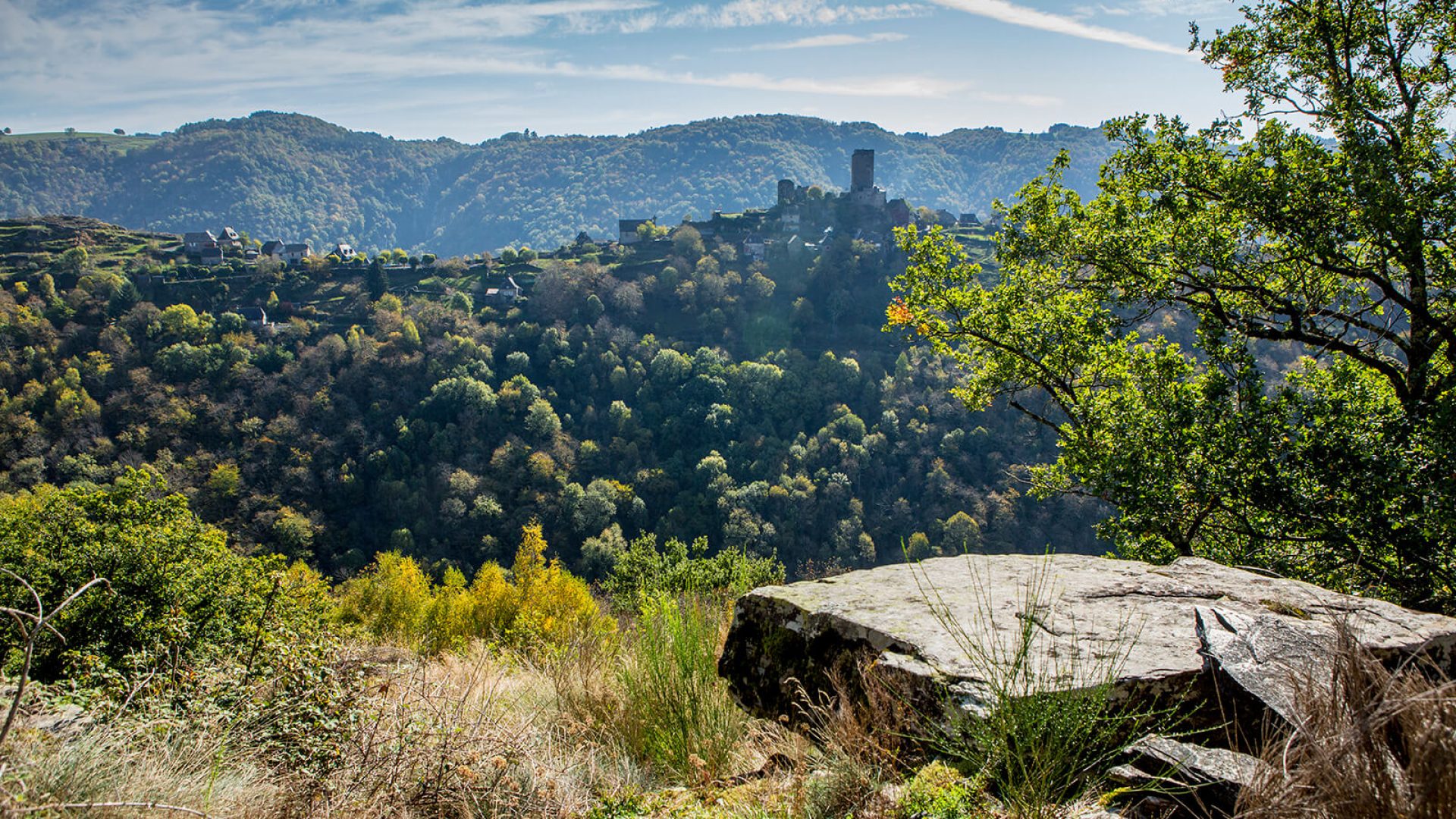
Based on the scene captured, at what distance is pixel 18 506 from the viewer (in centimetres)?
1795

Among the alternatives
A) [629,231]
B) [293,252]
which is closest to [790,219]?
[629,231]

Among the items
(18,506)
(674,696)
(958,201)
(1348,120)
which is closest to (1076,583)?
(674,696)

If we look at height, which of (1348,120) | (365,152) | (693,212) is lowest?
(1348,120)

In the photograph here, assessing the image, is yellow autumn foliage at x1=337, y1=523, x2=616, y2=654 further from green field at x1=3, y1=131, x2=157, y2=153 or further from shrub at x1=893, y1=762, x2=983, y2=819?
green field at x1=3, y1=131, x2=157, y2=153

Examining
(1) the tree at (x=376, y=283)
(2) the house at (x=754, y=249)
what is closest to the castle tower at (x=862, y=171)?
(2) the house at (x=754, y=249)

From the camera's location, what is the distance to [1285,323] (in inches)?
262

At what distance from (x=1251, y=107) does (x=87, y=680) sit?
943 cm

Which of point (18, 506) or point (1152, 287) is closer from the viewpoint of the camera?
point (1152, 287)

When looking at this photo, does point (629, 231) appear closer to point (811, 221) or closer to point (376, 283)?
point (811, 221)

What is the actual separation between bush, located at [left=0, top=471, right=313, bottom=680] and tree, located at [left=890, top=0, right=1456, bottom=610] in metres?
9.58

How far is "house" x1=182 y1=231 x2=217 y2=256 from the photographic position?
7219cm

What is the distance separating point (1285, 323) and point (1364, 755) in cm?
639

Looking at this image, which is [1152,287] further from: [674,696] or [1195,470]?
[674,696]

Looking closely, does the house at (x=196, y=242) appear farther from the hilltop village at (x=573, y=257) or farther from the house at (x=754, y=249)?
the house at (x=754, y=249)
